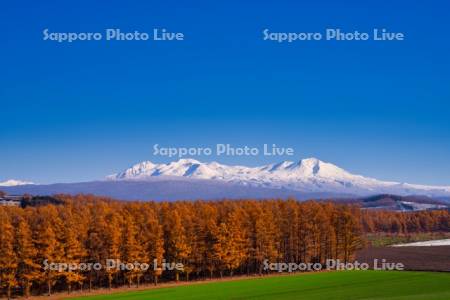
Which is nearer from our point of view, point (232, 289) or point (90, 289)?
point (232, 289)

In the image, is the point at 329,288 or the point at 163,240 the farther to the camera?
the point at 163,240

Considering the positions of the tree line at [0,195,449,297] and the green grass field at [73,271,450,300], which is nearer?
the green grass field at [73,271,450,300]

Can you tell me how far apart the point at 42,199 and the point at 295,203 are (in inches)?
3456

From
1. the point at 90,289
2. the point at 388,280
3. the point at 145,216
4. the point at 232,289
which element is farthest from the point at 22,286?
the point at 388,280

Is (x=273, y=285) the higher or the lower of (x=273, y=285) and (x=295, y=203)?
the lower

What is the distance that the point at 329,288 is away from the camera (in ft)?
221

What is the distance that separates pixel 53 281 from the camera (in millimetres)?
80500

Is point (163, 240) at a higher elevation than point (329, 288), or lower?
higher

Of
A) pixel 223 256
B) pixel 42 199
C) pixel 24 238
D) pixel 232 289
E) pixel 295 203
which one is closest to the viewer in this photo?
pixel 232 289

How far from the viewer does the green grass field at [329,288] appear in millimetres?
59844

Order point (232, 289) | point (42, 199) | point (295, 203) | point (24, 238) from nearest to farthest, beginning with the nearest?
point (232, 289), point (24, 238), point (295, 203), point (42, 199)

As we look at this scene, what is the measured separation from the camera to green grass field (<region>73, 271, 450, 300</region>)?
5984cm

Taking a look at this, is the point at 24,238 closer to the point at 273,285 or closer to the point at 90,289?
the point at 90,289

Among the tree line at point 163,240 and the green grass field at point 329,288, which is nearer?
the green grass field at point 329,288
